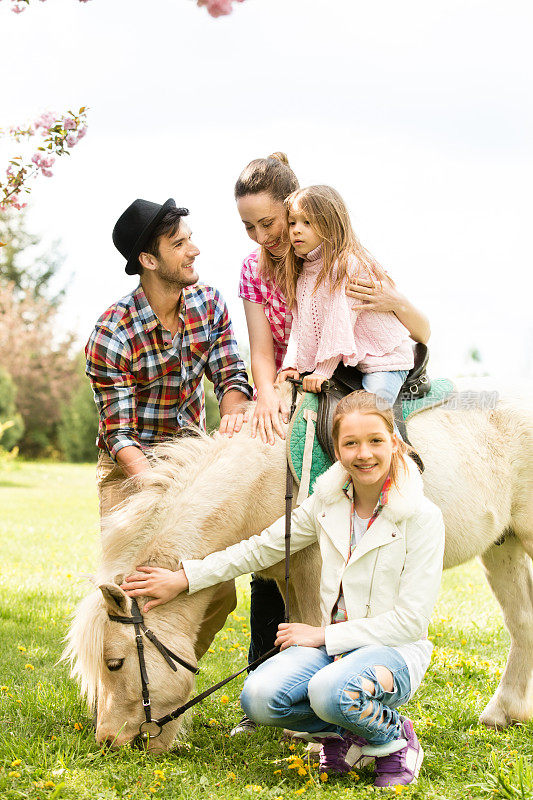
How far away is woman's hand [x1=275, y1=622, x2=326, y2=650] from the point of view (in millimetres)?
3203

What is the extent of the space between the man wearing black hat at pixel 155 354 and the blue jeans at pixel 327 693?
2.26 feet

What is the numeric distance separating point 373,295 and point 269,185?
85 centimetres

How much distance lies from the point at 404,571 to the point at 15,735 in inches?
75.2

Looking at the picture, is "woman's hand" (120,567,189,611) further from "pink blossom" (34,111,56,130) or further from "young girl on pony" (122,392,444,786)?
"pink blossom" (34,111,56,130)

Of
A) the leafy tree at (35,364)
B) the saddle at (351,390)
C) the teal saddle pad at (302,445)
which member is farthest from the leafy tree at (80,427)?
the teal saddle pad at (302,445)

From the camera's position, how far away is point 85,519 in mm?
11312

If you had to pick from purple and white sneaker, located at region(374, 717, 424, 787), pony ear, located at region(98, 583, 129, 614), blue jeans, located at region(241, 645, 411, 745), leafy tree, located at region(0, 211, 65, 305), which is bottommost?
purple and white sneaker, located at region(374, 717, 424, 787)

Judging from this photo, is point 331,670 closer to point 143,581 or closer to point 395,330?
point 143,581

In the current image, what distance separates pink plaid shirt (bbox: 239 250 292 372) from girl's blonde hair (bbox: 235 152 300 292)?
0.06 metres

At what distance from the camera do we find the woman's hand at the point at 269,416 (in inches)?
140

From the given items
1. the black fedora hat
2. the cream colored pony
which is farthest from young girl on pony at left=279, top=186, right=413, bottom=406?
the black fedora hat

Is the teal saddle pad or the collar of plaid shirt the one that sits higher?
the collar of plaid shirt

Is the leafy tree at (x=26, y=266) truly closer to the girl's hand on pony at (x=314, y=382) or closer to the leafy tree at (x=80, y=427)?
the leafy tree at (x=80, y=427)

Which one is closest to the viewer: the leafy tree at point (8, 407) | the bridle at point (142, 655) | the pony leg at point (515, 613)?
the bridle at point (142, 655)
